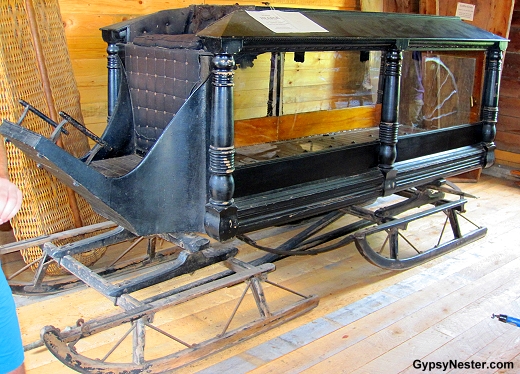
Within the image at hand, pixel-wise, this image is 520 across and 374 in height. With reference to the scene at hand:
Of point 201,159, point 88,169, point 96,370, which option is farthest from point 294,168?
point 96,370

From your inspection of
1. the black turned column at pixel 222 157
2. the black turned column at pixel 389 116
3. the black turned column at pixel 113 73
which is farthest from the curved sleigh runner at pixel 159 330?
the black turned column at pixel 113 73

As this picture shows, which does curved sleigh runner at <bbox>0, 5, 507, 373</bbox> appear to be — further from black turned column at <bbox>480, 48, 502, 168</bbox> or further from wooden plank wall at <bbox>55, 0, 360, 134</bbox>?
wooden plank wall at <bbox>55, 0, 360, 134</bbox>

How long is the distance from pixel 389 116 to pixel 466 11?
2.90m

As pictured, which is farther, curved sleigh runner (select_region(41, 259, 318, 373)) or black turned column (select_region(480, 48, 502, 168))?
black turned column (select_region(480, 48, 502, 168))

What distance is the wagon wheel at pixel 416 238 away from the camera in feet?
11.4

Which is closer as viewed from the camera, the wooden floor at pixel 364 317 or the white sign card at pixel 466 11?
the wooden floor at pixel 364 317

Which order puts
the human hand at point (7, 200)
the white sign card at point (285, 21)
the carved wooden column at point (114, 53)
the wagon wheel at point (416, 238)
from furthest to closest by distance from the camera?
the wagon wheel at point (416, 238) < the carved wooden column at point (114, 53) < the white sign card at point (285, 21) < the human hand at point (7, 200)

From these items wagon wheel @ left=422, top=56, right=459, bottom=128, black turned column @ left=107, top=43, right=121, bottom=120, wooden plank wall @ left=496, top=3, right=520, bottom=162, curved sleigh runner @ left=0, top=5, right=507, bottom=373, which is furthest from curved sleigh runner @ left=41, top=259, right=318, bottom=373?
wooden plank wall @ left=496, top=3, right=520, bottom=162

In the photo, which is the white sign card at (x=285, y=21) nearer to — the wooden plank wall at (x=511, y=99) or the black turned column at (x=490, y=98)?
the black turned column at (x=490, y=98)

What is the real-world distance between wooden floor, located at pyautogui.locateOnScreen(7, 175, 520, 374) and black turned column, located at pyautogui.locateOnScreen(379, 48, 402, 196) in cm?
64

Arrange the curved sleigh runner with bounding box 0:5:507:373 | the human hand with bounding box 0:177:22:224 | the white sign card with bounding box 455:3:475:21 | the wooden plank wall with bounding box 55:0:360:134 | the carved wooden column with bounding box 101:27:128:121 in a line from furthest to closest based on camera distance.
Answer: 1. the white sign card with bounding box 455:3:475:21
2. the wooden plank wall with bounding box 55:0:360:134
3. the carved wooden column with bounding box 101:27:128:121
4. the curved sleigh runner with bounding box 0:5:507:373
5. the human hand with bounding box 0:177:22:224

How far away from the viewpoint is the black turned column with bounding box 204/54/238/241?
2.45 metres

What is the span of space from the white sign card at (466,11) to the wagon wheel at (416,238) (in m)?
2.03

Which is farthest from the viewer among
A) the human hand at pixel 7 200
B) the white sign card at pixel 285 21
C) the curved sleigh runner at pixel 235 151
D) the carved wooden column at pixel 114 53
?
the carved wooden column at pixel 114 53
